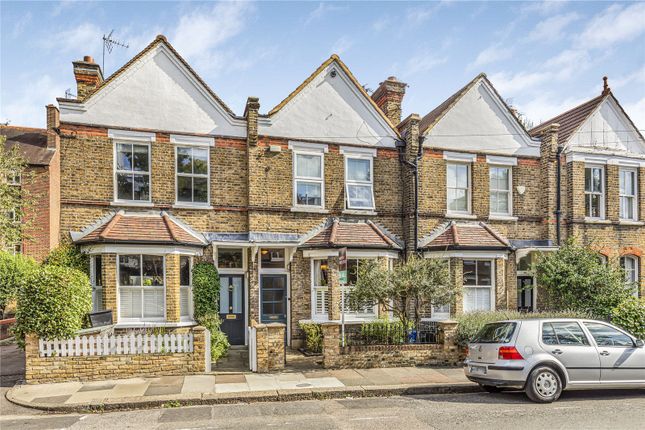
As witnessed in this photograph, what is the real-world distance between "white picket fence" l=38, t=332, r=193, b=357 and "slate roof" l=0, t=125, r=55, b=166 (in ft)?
48.2

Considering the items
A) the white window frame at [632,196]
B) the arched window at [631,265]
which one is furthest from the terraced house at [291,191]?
the arched window at [631,265]

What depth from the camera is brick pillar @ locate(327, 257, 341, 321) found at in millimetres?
14656

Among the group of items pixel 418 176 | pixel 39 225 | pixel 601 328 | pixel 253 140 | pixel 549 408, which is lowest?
pixel 549 408

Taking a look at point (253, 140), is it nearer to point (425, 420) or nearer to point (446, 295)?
point (446, 295)

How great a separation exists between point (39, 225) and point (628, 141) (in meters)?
25.0

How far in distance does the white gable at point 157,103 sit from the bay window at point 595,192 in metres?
12.3

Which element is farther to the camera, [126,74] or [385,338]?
[126,74]

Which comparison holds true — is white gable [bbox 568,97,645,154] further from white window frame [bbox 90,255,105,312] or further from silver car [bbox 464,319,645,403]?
white window frame [bbox 90,255,105,312]

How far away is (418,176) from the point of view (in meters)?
16.3

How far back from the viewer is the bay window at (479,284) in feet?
52.6

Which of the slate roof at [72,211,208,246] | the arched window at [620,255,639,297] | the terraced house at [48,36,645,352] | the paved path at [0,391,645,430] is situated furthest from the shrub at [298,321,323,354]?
the arched window at [620,255,639,297]

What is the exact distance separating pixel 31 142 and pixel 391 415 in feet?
78.5

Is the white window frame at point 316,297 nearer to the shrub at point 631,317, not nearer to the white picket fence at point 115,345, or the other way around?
the white picket fence at point 115,345

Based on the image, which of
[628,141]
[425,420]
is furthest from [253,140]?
[628,141]
